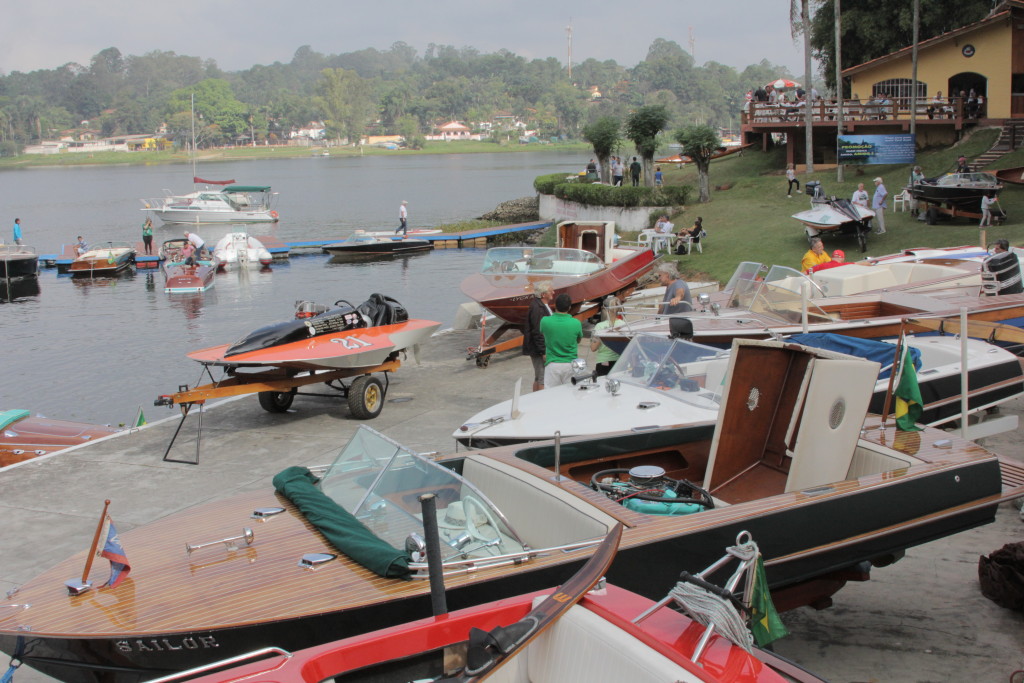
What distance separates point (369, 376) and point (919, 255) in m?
11.8

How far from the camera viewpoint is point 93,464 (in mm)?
10375

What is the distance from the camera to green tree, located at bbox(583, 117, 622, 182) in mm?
40656

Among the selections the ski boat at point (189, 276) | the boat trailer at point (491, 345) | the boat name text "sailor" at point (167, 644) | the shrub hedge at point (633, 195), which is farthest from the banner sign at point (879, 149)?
the boat name text "sailor" at point (167, 644)

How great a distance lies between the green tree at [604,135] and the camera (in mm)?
40656

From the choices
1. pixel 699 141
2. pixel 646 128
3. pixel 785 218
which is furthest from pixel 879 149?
pixel 646 128

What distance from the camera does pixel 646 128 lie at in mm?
37281

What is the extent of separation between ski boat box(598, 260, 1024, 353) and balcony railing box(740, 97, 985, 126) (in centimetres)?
2424

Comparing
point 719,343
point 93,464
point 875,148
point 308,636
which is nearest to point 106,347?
point 93,464

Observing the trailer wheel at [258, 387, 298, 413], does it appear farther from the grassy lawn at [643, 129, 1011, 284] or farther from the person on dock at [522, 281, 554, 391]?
the grassy lawn at [643, 129, 1011, 284]

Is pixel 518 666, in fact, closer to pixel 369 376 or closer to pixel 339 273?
pixel 369 376

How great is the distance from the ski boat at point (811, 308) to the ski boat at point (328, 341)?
114 inches

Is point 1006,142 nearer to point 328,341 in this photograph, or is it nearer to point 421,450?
point 328,341

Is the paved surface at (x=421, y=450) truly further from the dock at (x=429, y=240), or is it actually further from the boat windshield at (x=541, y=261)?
the dock at (x=429, y=240)

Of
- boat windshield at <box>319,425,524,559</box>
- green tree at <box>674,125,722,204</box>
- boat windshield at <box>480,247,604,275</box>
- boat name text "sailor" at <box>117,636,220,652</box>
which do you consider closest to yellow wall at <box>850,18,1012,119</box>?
green tree at <box>674,125,722,204</box>
